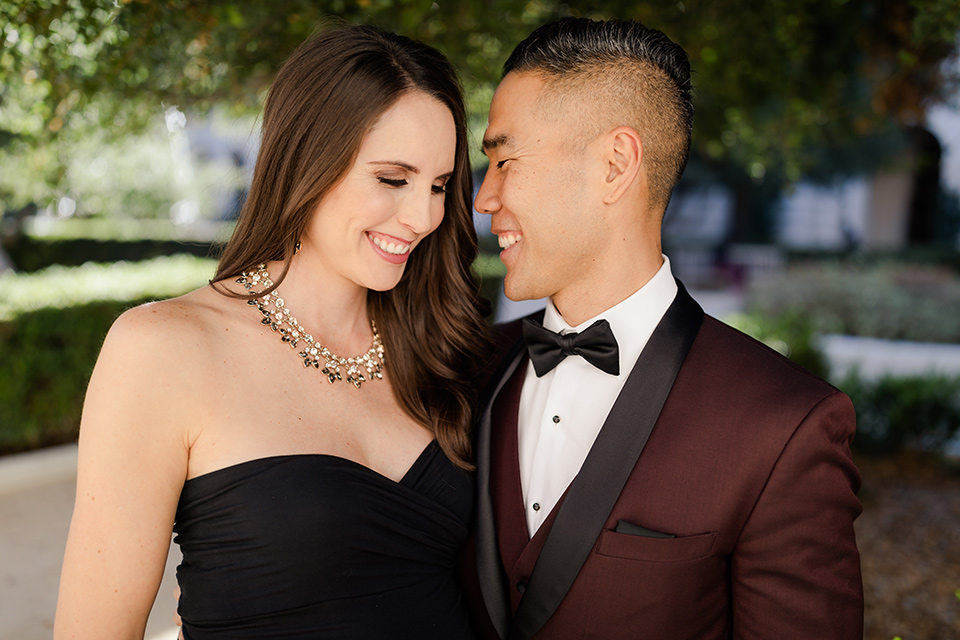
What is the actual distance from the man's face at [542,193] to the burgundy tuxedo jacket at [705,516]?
14.7 inches

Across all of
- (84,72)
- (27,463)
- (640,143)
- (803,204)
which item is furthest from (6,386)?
(803,204)

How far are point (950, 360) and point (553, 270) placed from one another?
10.3m

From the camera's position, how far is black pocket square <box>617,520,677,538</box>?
1870 mm

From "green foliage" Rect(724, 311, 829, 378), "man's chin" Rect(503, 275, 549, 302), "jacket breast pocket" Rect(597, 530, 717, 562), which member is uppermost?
"man's chin" Rect(503, 275, 549, 302)

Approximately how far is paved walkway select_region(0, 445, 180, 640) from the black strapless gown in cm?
248

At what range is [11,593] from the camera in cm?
441

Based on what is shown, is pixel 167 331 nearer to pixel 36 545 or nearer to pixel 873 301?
pixel 36 545

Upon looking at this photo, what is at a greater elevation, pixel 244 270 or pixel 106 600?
pixel 244 270

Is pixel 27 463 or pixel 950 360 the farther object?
pixel 950 360

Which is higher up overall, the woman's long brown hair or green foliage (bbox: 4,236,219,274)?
the woman's long brown hair

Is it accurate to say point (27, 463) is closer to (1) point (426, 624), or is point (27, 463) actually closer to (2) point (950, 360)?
(1) point (426, 624)

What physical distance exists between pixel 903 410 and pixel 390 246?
6595mm

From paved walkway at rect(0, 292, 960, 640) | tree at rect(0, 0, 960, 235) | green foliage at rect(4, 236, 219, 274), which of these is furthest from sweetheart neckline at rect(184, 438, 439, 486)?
green foliage at rect(4, 236, 219, 274)

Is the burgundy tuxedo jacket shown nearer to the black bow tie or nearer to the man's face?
the black bow tie
